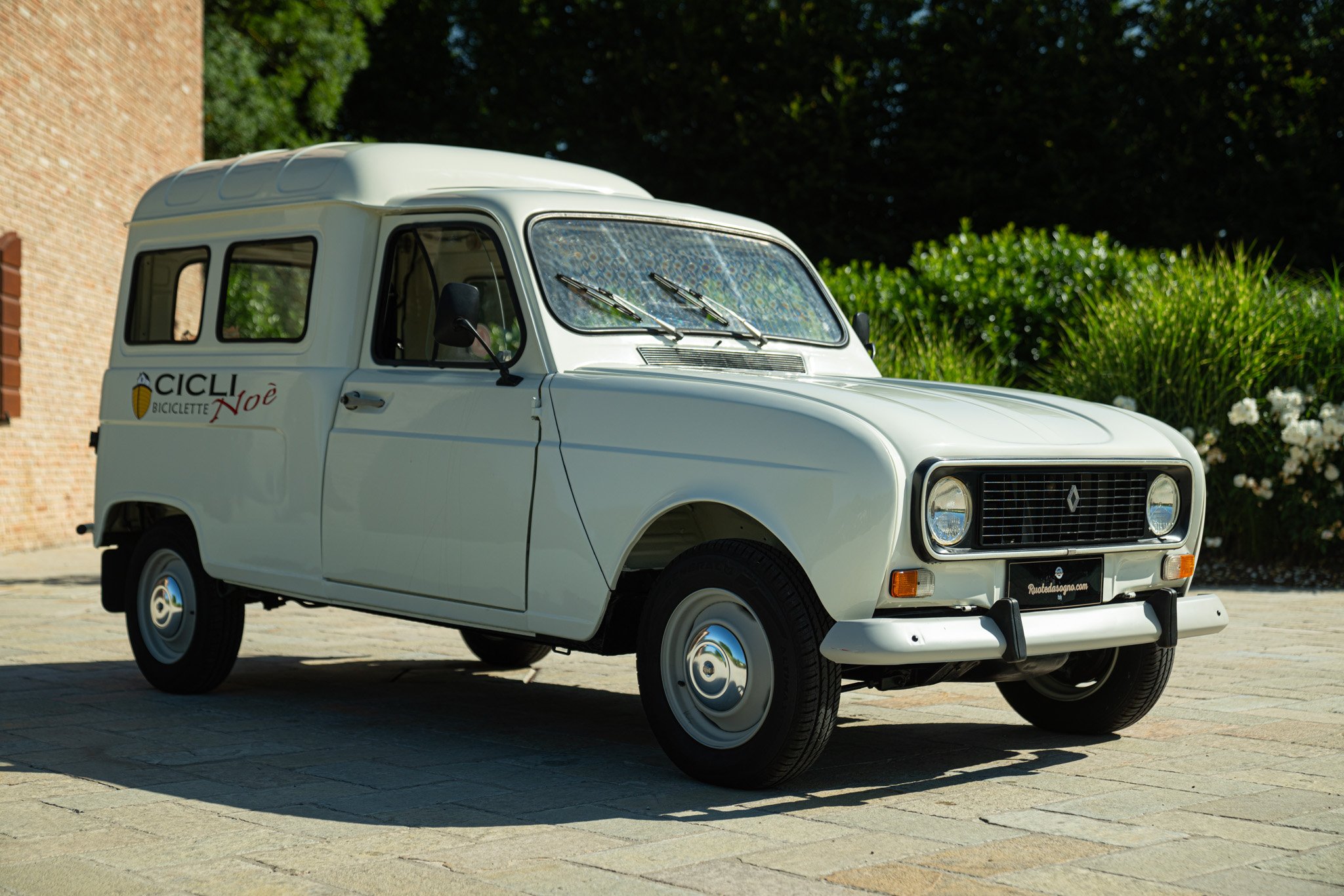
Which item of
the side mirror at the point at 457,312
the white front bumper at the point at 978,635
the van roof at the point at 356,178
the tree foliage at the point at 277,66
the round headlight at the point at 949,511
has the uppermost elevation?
the tree foliage at the point at 277,66

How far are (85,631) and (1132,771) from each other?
6.53 m

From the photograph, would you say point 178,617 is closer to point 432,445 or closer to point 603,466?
point 432,445

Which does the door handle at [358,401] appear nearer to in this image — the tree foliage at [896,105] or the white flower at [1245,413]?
the white flower at [1245,413]

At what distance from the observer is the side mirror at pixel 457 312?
5359 millimetres

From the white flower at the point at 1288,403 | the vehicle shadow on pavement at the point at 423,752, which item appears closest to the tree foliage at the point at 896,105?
the white flower at the point at 1288,403

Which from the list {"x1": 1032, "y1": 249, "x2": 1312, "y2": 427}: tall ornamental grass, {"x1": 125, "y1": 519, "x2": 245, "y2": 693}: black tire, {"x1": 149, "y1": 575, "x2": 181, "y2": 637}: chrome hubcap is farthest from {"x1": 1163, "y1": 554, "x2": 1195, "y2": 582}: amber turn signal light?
{"x1": 1032, "y1": 249, "x2": 1312, "y2": 427}: tall ornamental grass

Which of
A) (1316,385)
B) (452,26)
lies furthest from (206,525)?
(452,26)

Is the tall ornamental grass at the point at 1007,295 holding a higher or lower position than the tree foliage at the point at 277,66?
lower

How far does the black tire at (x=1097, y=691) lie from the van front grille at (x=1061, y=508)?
0.60 metres

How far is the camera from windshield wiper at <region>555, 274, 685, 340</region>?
5.73 meters

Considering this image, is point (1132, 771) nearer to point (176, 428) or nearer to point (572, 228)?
point (572, 228)

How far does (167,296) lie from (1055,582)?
4.54m

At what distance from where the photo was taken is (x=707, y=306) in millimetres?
6020

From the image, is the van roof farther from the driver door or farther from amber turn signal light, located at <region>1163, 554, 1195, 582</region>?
amber turn signal light, located at <region>1163, 554, 1195, 582</region>
